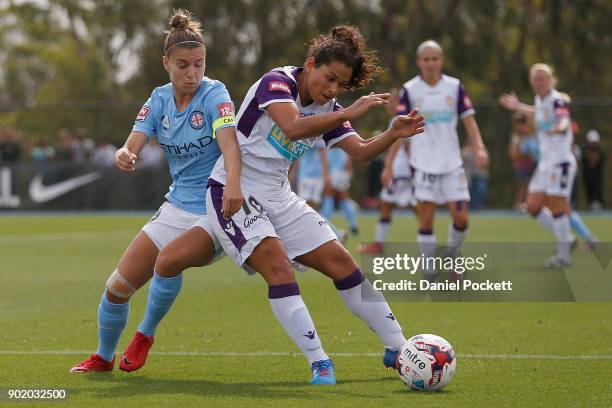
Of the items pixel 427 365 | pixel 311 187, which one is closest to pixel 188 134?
pixel 427 365

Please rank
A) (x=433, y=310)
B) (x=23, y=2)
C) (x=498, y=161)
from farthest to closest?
(x=23, y=2) < (x=498, y=161) < (x=433, y=310)

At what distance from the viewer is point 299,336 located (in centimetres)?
638

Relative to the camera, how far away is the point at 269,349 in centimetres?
786

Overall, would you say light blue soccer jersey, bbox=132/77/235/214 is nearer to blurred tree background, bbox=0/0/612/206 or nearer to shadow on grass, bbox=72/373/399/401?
shadow on grass, bbox=72/373/399/401

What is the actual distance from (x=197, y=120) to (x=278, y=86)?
2.29 ft

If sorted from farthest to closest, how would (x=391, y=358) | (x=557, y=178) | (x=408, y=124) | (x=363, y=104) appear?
(x=557, y=178) < (x=391, y=358) < (x=408, y=124) < (x=363, y=104)

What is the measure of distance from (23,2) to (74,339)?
3386cm

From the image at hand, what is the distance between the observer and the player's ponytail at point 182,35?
675 cm

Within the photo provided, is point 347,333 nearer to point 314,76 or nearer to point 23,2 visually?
point 314,76

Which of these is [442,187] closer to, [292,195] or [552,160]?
[552,160]

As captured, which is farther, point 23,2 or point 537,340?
point 23,2

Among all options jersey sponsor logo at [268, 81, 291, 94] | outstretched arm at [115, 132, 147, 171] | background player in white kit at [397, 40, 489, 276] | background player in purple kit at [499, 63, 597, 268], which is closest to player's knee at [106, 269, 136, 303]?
outstretched arm at [115, 132, 147, 171]

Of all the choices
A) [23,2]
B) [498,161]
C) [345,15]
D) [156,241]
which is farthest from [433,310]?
[23,2]

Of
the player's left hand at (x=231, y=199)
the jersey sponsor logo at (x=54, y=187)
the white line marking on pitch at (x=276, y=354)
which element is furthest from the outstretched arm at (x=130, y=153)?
the jersey sponsor logo at (x=54, y=187)
